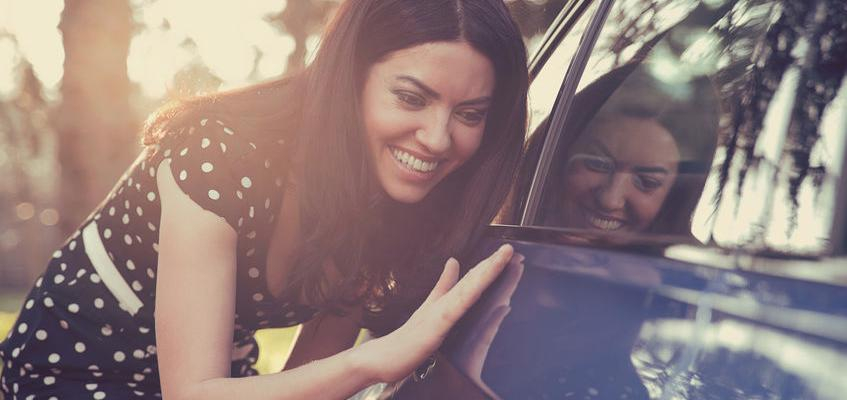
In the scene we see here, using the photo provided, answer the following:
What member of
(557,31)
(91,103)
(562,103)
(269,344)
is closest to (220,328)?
(562,103)

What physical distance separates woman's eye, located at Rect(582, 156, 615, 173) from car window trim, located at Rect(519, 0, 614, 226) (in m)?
0.08

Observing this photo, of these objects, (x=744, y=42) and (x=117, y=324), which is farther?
(x=117, y=324)

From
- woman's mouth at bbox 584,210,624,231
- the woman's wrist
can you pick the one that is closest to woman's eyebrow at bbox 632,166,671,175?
woman's mouth at bbox 584,210,624,231

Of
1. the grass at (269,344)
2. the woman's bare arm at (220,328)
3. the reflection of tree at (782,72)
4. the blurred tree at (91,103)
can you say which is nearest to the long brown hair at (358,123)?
the woman's bare arm at (220,328)

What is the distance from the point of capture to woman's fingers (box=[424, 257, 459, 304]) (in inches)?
61.1

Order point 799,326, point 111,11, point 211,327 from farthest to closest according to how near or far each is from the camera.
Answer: point 111,11
point 211,327
point 799,326

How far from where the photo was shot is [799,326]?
82 cm

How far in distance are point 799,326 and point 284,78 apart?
59.9 inches

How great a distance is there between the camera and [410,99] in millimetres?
1832

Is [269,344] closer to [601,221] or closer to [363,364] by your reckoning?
[363,364]

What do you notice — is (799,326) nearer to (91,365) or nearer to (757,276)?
(757,276)

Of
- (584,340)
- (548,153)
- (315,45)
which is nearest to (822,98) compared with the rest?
(584,340)

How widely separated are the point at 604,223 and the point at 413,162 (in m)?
0.57

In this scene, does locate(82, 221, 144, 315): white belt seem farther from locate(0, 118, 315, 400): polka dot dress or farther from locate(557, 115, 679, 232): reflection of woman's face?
locate(557, 115, 679, 232): reflection of woman's face
